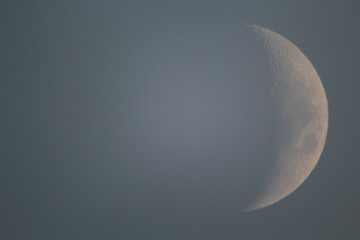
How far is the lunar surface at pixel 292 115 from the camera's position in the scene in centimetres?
293

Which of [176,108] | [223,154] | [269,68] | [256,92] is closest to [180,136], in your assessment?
[176,108]

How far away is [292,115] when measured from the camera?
2.96m

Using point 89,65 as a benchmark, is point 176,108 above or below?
below

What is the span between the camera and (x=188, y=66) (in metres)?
2.90

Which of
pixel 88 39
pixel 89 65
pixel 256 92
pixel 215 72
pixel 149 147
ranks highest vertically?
pixel 88 39

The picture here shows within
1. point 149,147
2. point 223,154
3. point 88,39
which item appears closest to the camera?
point 223,154

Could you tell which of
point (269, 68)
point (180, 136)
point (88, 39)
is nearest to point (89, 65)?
point (88, 39)

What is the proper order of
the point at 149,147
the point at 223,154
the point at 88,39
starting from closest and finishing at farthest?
the point at 223,154
the point at 149,147
the point at 88,39

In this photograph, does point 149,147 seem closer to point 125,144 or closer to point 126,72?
point 125,144

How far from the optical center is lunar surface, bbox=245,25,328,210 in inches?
115

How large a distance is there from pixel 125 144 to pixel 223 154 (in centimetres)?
117

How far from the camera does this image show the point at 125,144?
10.1 ft

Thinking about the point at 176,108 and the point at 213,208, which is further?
the point at 213,208

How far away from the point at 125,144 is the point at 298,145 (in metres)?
2.05
